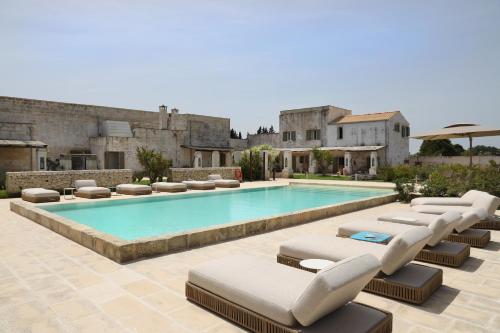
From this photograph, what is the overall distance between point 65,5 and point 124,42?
367cm

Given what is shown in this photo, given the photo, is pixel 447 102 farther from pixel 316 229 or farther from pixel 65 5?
pixel 65 5

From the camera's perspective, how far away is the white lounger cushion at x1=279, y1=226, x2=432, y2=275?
3.52m

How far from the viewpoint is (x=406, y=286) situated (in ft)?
11.8

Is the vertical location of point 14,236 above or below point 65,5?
below

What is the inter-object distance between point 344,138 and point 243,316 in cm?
3195

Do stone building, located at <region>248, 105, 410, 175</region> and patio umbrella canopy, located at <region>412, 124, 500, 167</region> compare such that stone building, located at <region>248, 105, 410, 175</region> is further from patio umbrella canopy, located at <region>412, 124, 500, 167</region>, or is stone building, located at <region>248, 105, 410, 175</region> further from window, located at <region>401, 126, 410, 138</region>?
patio umbrella canopy, located at <region>412, 124, 500, 167</region>

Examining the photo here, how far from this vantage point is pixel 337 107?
35562 millimetres

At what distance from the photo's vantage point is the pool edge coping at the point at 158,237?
5219mm

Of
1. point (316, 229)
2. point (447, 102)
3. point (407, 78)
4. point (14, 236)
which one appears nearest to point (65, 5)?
point (14, 236)

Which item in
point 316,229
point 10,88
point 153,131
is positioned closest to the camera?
point 316,229

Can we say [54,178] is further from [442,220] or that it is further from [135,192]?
[442,220]

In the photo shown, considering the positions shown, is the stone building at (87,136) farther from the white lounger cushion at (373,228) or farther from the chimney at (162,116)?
the white lounger cushion at (373,228)

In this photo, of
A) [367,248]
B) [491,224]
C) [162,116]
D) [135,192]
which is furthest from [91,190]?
[162,116]

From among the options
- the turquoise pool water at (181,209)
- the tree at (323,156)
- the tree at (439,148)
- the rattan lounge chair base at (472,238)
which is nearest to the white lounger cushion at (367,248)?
the rattan lounge chair base at (472,238)
